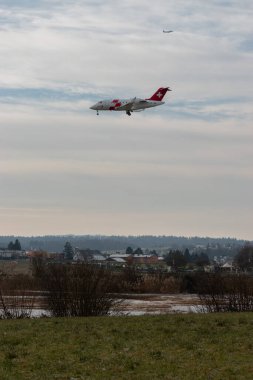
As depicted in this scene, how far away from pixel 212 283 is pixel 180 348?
16029mm

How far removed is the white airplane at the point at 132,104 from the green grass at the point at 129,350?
89.1 feet

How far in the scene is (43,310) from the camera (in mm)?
32250

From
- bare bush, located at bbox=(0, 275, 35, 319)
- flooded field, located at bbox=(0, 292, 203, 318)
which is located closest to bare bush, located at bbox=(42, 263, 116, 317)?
flooded field, located at bbox=(0, 292, 203, 318)

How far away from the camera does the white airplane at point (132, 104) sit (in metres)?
46.9

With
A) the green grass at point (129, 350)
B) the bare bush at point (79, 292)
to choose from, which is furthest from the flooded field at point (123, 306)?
the green grass at point (129, 350)

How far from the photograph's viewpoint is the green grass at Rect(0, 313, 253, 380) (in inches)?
516

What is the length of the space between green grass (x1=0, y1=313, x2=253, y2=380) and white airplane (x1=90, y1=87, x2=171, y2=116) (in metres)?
27.2

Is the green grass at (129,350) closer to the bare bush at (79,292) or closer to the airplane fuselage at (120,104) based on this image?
the bare bush at (79,292)

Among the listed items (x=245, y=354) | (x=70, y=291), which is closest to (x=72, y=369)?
(x=245, y=354)

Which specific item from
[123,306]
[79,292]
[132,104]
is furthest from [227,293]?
[132,104]

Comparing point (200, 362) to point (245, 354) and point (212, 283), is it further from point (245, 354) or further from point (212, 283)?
point (212, 283)

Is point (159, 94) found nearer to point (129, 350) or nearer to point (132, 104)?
point (132, 104)

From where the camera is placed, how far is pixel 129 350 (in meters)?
15.4

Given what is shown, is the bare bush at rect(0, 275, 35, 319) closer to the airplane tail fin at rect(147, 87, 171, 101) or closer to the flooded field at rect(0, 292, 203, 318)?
the flooded field at rect(0, 292, 203, 318)
